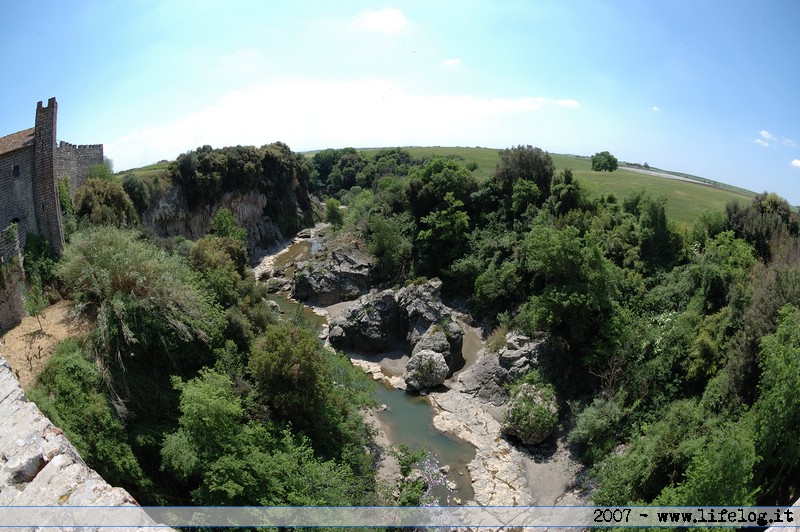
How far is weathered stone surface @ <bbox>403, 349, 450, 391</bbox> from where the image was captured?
89.2ft

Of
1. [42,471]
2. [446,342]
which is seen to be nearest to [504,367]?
[446,342]

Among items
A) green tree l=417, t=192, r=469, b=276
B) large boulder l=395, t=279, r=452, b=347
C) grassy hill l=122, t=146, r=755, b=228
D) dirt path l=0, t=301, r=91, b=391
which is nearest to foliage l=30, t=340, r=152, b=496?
dirt path l=0, t=301, r=91, b=391

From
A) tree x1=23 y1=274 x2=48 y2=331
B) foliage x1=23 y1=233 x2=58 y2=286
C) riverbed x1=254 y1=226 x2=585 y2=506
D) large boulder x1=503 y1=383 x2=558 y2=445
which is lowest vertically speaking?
riverbed x1=254 y1=226 x2=585 y2=506

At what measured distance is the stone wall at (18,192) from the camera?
19.9 meters

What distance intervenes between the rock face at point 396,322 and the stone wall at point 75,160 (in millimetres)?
18947

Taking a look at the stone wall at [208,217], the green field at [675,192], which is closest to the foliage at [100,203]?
the stone wall at [208,217]

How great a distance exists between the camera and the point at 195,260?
22.4 meters

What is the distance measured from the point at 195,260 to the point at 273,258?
33.9 meters

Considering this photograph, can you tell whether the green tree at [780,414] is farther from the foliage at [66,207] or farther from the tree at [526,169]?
the foliage at [66,207]

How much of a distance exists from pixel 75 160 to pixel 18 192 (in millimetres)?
12829

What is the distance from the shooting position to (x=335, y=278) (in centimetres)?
3959

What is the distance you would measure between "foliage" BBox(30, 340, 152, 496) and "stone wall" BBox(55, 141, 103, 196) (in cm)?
1828

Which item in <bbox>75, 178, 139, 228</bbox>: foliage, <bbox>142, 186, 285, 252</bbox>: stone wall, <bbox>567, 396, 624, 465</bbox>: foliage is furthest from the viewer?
<bbox>142, 186, 285, 252</bbox>: stone wall

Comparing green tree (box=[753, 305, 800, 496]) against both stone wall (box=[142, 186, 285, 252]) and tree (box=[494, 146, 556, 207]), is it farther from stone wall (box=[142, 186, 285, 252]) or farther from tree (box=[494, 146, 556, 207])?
stone wall (box=[142, 186, 285, 252])
